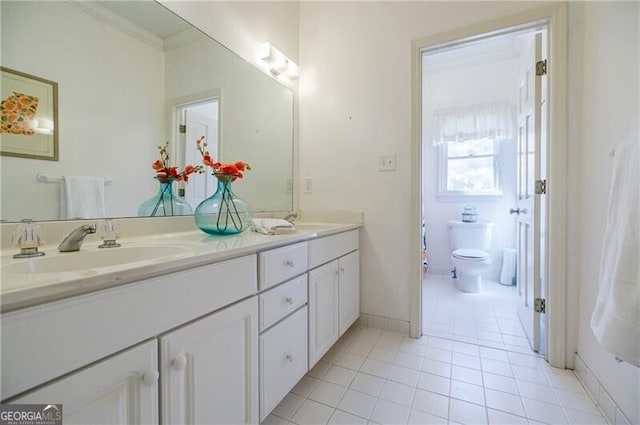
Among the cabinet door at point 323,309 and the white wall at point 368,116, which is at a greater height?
the white wall at point 368,116

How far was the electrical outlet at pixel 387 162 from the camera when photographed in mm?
1854

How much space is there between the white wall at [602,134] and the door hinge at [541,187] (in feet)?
0.52

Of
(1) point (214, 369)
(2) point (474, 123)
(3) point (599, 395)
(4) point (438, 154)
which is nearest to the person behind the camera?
(1) point (214, 369)

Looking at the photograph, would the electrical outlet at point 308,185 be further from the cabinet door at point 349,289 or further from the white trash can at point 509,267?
the white trash can at point 509,267

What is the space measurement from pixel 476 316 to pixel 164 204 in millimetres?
2286

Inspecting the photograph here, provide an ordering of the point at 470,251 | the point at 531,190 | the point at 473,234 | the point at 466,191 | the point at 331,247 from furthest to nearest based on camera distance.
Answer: the point at 466,191 < the point at 473,234 < the point at 470,251 < the point at 531,190 < the point at 331,247

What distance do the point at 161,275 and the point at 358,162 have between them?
1.54 metres

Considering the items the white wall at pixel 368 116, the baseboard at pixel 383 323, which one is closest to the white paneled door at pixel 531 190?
the white wall at pixel 368 116

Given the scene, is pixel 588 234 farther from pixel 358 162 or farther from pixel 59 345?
pixel 59 345

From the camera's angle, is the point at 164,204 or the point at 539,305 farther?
the point at 539,305

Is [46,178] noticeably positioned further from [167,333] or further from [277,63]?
[277,63]

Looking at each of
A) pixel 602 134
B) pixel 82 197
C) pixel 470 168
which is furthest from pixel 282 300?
pixel 470 168

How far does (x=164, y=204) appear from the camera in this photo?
1241mm

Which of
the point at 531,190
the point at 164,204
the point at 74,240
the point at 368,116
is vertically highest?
the point at 368,116
